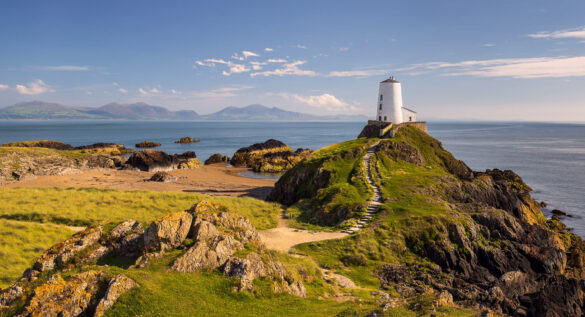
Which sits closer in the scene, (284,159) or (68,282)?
(68,282)

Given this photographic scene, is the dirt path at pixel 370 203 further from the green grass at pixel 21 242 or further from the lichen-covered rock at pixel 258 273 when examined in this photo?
the green grass at pixel 21 242

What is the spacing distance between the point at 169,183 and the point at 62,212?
33.9 meters

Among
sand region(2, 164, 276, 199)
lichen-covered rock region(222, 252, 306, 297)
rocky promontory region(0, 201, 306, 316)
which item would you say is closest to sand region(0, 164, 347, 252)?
sand region(2, 164, 276, 199)

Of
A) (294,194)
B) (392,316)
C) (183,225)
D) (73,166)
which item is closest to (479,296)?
(392,316)

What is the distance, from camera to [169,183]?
213ft

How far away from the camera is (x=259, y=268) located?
15.3 meters

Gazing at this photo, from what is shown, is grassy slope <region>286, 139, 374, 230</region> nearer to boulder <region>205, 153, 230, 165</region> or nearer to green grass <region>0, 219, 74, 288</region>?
green grass <region>0, 219, 74, 288</region>

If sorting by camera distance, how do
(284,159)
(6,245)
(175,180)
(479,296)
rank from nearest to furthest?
(479,296)
(6,245)
(175,180)
(284,159)

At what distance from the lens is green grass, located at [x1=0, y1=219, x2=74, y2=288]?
829 inches

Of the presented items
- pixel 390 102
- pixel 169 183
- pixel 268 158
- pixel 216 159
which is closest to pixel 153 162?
pixel 169 183

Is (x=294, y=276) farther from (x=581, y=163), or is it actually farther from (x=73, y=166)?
(x=581, y=163)

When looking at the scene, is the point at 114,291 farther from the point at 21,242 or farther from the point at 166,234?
the point at 21,242

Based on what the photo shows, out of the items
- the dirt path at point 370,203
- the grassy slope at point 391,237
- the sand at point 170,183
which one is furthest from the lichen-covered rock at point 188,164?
the grassy slope at point 391,237

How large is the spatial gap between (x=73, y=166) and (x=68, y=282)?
76.6m
